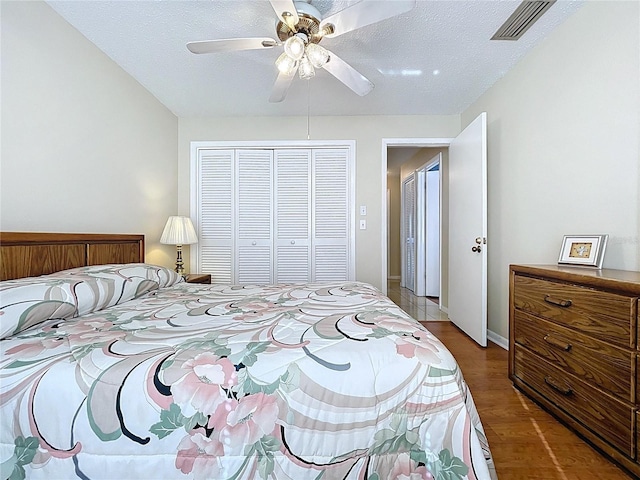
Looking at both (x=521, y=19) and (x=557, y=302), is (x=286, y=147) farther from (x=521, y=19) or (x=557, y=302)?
(x=557, y=302)

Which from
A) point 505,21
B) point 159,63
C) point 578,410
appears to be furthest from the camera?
point 159,63

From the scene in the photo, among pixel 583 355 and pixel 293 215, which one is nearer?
pixel 583 355

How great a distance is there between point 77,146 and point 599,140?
324 cm

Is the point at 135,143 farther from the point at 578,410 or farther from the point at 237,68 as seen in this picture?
the point at 578,410

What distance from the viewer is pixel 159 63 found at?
2469mm

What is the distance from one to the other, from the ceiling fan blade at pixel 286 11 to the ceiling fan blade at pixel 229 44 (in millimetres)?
139

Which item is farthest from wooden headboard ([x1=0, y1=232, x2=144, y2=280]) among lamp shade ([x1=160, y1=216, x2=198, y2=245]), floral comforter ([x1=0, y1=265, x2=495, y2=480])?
floral comforter ([x1=0, y1=265, x2=495, y2=480])

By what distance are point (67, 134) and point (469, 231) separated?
10.6 ft

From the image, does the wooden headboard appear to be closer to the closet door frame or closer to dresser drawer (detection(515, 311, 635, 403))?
the closet door frame

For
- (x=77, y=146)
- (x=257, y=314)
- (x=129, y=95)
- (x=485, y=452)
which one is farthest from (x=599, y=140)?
(x=129, y=95)

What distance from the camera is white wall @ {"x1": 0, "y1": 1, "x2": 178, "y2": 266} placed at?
1661 millimetres

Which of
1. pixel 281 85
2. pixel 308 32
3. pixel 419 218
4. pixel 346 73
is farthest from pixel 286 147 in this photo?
pixel 419 218

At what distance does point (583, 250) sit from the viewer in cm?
178

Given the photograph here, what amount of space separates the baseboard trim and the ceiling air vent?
235 centimetres
